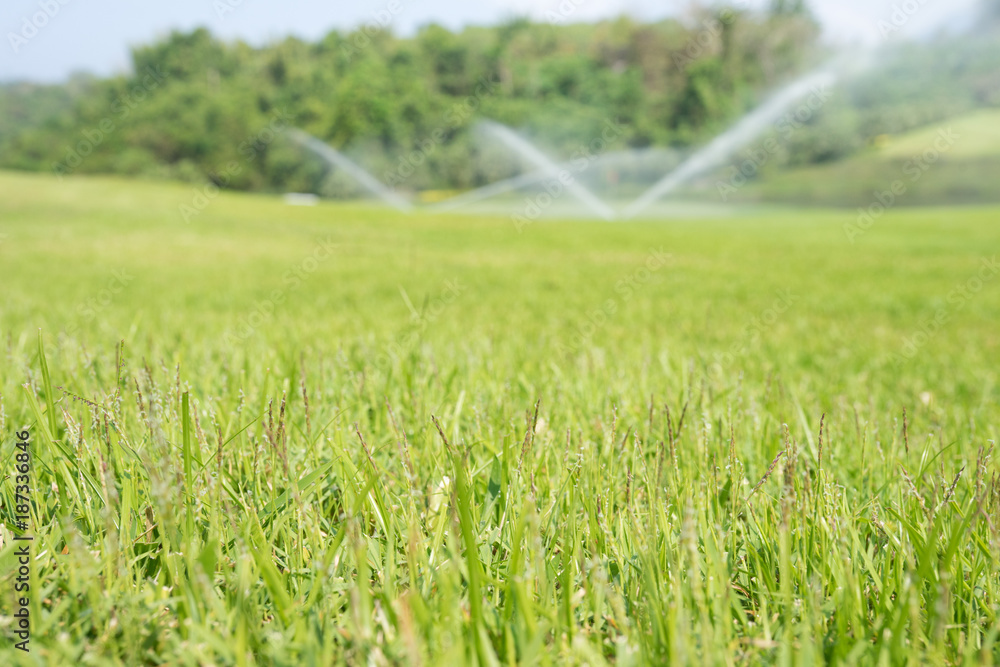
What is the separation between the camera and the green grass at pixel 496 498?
0.97m

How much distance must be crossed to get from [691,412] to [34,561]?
166cm

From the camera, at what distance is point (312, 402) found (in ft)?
6.59

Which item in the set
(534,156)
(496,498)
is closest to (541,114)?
(534,156)

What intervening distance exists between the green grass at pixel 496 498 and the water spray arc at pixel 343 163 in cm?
4903

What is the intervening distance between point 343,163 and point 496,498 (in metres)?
59.2

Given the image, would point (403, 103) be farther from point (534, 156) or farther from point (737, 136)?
point (737, 136)

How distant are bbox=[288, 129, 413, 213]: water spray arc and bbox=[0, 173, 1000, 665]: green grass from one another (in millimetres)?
49034

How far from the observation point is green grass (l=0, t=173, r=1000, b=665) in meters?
0.97

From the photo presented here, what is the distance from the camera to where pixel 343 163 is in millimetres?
57062

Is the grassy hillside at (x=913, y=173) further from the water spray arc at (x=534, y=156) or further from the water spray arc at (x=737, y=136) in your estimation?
the water spray arc at (x=534, y=156)

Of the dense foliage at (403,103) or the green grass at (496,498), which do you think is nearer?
the green grass at (496,498)

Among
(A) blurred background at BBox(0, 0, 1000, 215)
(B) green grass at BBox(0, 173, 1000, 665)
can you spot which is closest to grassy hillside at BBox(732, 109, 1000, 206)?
(A) blurred background at BBox(0, 0, 1000, 215)

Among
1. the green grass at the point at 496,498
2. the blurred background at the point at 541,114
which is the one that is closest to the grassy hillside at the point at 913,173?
the blurred background at the point at 541,114

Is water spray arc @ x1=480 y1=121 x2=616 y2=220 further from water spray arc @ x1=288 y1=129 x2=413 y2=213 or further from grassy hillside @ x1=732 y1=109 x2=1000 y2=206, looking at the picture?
water spray arc @ x1=288 y1=129 x2=413 y2=213
